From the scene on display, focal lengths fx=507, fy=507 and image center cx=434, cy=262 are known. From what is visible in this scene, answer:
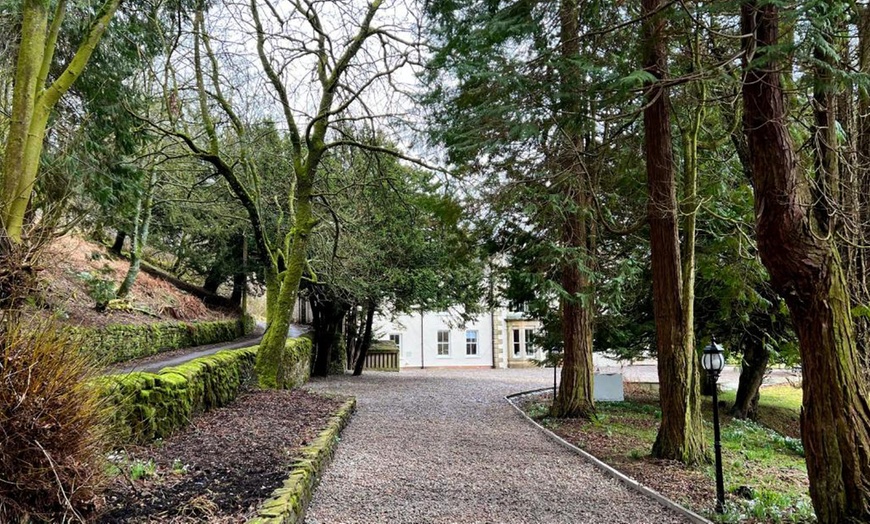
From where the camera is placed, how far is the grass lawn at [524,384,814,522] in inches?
184

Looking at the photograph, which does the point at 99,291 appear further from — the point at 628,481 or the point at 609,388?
the point at 609,388

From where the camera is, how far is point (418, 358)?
28672 millimetres

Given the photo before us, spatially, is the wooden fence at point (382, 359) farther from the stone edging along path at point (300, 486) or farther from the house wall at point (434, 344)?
the stone edging along path at point (300, 486)

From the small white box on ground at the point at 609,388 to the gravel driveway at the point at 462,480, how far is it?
4.16m

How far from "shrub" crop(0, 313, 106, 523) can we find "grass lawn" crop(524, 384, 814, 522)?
Result: 482cm

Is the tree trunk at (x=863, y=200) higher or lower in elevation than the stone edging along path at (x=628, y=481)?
higher

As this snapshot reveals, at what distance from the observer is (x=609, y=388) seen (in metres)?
13.3

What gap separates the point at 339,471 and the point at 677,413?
13.7ft

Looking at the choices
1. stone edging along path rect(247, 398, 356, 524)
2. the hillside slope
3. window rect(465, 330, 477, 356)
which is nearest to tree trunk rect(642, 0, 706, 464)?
stone edging along path rect(247, 398, 356, 524)

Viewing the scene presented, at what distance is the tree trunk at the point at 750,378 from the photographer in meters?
11.9

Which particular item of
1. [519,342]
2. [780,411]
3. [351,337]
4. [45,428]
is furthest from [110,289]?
[519,342]

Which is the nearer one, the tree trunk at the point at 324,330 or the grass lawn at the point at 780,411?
the grass lawn at the point at 780,411

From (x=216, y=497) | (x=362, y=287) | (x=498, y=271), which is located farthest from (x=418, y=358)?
(x=216, y=497)

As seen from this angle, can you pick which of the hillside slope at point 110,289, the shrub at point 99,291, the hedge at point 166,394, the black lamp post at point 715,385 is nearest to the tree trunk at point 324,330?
the hillside slope at point 110,289
